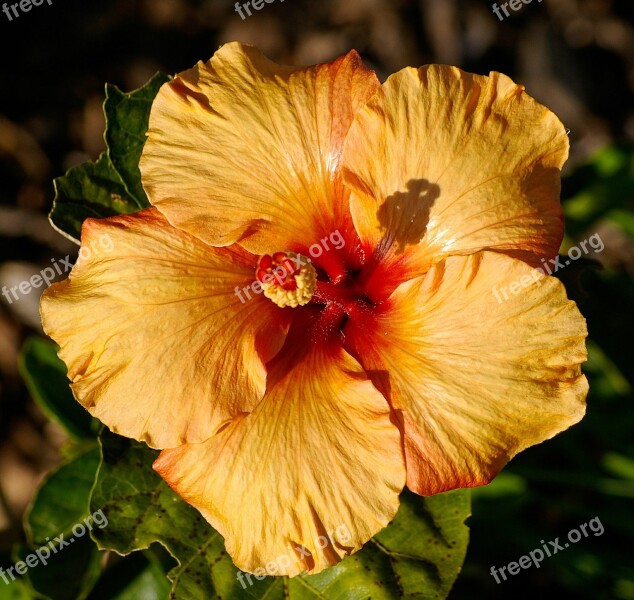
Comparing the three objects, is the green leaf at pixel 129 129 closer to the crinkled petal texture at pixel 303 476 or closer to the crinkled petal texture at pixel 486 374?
the crinkled petal texture at pixel 303 476

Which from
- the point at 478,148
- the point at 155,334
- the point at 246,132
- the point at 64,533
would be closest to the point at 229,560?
the point at 64,533

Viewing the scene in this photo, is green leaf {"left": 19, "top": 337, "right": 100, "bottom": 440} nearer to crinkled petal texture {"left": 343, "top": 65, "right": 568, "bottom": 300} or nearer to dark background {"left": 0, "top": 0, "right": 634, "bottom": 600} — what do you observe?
dark background {"left": 0, "top": 0, "right": 634, "bottom": 600}

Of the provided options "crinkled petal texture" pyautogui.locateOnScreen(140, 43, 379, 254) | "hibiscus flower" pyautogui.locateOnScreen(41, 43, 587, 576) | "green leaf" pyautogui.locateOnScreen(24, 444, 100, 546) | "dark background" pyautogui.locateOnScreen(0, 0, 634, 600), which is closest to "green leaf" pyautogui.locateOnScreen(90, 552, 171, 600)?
"green leaf" pyautogui.locateOnScreen(24, 444, 100, 546)

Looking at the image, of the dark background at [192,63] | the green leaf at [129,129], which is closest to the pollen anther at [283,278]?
the green leaf at [129,129]

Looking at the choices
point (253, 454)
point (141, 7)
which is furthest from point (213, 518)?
point (141, 7)

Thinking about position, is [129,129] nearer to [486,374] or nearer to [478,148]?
[478,148]

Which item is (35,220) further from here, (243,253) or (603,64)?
(603,64)
